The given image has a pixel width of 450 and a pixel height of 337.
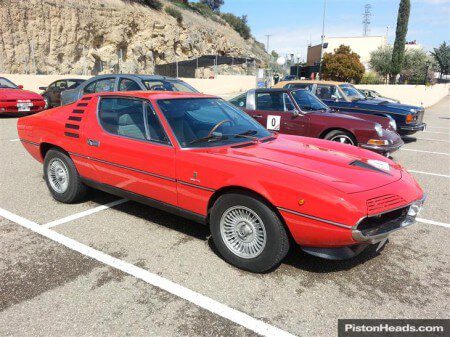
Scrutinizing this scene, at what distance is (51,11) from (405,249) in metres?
29.6

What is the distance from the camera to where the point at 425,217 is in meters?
4.57

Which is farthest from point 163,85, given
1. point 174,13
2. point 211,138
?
point 174,13

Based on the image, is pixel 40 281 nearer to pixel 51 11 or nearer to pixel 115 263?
pixel 115 263

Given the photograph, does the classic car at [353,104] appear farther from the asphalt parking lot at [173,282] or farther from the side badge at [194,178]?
the side badge at [194,178]

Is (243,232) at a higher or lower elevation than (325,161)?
lower

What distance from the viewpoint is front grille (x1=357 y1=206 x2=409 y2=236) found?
9.05 feet

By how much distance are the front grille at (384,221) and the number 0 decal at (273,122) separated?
4.42m

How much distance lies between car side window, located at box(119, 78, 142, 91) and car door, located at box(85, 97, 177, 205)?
12.9 ft

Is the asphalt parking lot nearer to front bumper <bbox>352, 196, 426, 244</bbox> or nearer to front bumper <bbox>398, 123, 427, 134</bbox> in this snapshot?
front bumper <bbox>352, 196, 426, 244</bbox>

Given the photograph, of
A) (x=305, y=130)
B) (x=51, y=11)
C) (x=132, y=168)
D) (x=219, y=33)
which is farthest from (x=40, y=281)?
(x=219, y=33)

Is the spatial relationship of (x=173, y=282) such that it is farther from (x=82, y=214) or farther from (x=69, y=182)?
(x=69, y=182)

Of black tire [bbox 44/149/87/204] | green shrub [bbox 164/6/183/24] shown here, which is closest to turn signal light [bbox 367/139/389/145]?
black tire [bbox 44/149/87/204]

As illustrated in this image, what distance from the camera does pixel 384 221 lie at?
2.93 meters

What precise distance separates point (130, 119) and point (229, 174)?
144 cm
